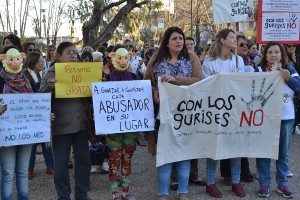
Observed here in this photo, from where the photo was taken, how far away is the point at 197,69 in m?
4.73

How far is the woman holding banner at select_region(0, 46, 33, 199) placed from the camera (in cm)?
408

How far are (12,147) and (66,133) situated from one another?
574mm

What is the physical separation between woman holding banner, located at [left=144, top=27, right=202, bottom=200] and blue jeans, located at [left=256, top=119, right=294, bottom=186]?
0.95 meters

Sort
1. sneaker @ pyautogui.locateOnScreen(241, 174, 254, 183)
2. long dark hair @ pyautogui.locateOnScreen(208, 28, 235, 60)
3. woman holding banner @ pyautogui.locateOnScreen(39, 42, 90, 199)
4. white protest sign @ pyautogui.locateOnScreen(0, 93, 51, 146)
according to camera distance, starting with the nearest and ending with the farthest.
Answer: white protest sign @ pyautogui.locateOnScreen(0, 93, 51, 146) < woman holding banner @ pyautogui.locateOnScreen(39, 42, 90, 199) < long dark hair @ pyautogui.locateOnScreen(208, 28, 235, 60) < sneaker @ pyautogui.locateOnScreen(241, 174, 254, 183)

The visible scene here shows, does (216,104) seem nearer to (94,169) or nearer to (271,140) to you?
(271,140)

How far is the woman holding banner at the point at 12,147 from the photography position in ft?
13.4

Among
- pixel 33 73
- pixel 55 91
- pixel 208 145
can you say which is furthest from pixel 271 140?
pixel 33 73

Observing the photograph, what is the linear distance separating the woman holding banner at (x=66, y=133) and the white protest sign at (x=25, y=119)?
154 mm

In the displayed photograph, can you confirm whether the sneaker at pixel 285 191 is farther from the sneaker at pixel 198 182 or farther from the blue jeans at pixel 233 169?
the sneaker at pixel 198 182

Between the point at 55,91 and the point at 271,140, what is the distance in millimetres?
2618

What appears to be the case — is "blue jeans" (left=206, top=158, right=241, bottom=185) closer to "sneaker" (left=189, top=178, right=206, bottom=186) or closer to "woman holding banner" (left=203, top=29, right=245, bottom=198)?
"woman holding banner" (left=203, top=29, right=245, bottom=198)

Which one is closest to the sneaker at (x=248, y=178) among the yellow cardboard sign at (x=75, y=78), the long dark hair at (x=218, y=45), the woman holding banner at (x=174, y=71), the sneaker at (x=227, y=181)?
the sneaker at (x=227, y=181)

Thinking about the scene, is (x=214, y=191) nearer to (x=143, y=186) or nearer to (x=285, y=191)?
(x=285, y=191)

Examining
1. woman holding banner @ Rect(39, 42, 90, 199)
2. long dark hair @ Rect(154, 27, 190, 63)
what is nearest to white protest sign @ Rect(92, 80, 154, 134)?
woman holding banner @ Rect(39, 42, 90, 199)
